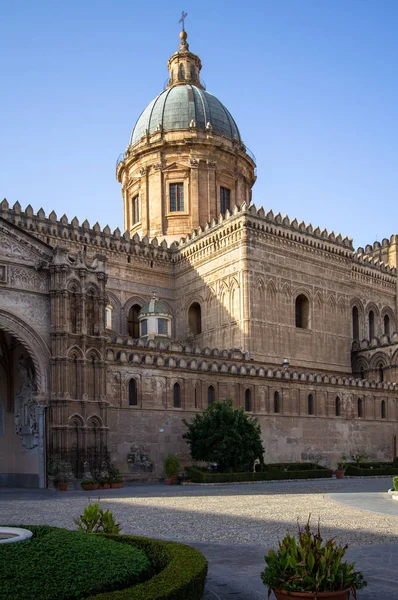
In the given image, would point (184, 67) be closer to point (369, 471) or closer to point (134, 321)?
point (134, 321)

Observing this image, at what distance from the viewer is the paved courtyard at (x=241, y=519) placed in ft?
29.9

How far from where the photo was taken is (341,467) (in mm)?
35875

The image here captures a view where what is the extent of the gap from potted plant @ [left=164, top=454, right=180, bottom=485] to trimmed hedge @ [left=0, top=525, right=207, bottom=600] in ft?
68.6

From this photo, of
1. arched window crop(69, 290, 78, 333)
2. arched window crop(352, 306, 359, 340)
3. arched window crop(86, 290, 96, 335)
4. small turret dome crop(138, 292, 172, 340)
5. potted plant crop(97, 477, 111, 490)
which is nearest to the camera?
potted plant crop(97, 477, 111, 490)

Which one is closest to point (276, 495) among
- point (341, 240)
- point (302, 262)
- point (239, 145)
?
point (302, 262)

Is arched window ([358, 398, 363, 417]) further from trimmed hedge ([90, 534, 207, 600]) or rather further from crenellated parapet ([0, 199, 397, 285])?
trimmed hedge ([90, 534, 207, 600])

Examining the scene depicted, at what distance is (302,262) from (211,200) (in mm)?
9689

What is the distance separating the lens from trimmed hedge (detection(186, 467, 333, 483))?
Result: 92.8 feet

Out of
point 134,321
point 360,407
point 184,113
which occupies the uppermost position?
point 184,113

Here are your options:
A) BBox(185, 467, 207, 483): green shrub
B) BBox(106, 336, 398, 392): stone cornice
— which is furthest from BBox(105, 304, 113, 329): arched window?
BBox(185, 467, 207, 483): green shrub

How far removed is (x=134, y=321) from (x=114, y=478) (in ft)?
63.6

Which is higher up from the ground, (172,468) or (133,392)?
(133,392)

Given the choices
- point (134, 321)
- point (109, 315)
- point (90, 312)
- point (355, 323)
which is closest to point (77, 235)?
point (109, 315)

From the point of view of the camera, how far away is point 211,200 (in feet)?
168
